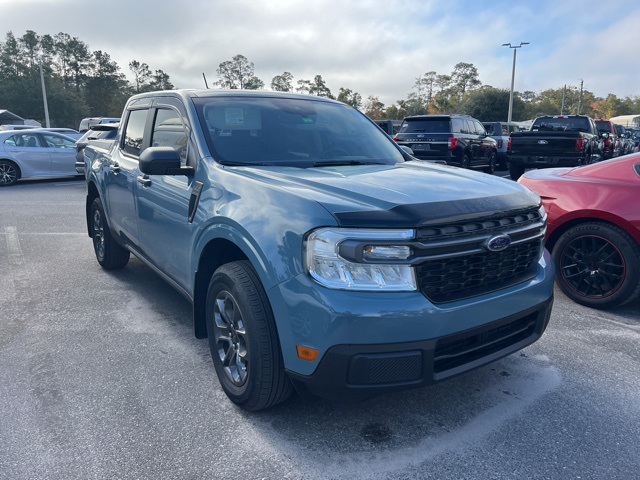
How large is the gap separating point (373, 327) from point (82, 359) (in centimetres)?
240

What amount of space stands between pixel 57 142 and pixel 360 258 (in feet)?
48.7

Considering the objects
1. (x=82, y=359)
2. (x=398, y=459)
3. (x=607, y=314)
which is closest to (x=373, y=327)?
(x=398, y=459)

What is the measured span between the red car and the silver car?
13.5 m

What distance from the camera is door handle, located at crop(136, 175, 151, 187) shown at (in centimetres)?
396

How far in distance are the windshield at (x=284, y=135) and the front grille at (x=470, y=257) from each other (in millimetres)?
1270

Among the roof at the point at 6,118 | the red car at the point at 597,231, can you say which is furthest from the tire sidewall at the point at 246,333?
the roof at the point at 6,118

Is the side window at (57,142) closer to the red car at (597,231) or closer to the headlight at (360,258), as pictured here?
the red car at (597,231)

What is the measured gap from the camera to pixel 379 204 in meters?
2.47

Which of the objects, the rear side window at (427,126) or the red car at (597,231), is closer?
the red car at (597,231)

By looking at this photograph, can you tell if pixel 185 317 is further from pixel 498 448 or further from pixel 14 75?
pixel 14 75

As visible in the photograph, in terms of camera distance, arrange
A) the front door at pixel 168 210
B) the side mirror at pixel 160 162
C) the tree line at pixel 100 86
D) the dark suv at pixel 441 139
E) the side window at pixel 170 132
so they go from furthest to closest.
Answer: the tree line at pixel 100 86 → the dark suv at pixel 441 139 → the side window at pixel 170 132 → the front door at pixel 168 210 → the side mirror at pixel 160 162

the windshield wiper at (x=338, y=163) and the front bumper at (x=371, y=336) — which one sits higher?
the windshield wiper at (x=338, y=163)

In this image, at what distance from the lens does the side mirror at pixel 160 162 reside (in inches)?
126

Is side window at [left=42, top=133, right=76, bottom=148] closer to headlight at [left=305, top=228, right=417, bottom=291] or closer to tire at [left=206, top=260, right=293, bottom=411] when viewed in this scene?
tire at [left=206, top=260, right=293, bottom=411]
